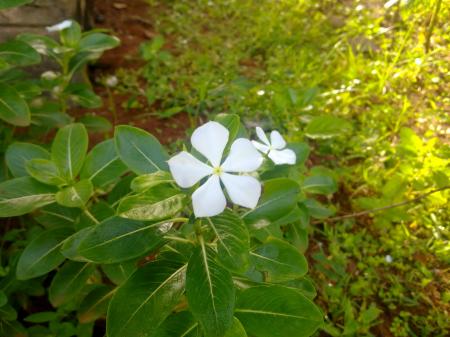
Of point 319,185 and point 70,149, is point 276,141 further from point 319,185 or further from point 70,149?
point 70,149

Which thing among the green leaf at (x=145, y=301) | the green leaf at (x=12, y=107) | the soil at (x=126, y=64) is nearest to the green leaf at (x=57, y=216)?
the green leaf at (x=12, y=107)

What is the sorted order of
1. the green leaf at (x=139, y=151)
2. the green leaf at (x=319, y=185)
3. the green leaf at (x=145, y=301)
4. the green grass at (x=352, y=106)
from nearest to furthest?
the green leaf at (x=145, y=301) → the green leaf at (x=139, y=151) → the green leaf at (x=319, y=185) → the green grass at (x=352, y=106)

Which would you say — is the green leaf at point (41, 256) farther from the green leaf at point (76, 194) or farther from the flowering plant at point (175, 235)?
the green leaf at point (76, 194)

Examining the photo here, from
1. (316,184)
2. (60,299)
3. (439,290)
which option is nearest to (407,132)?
(316,184)

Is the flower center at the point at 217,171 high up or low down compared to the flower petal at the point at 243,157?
down

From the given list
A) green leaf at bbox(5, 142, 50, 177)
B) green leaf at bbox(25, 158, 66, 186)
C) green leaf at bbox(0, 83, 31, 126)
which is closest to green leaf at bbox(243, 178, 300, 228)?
green leaf at bbox(25, 158, 66, 186)

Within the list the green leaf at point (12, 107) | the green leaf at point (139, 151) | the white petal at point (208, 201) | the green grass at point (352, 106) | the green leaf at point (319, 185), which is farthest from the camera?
the green grass at point (352, 106)

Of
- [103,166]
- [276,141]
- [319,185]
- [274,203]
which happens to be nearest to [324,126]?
[319,185]
